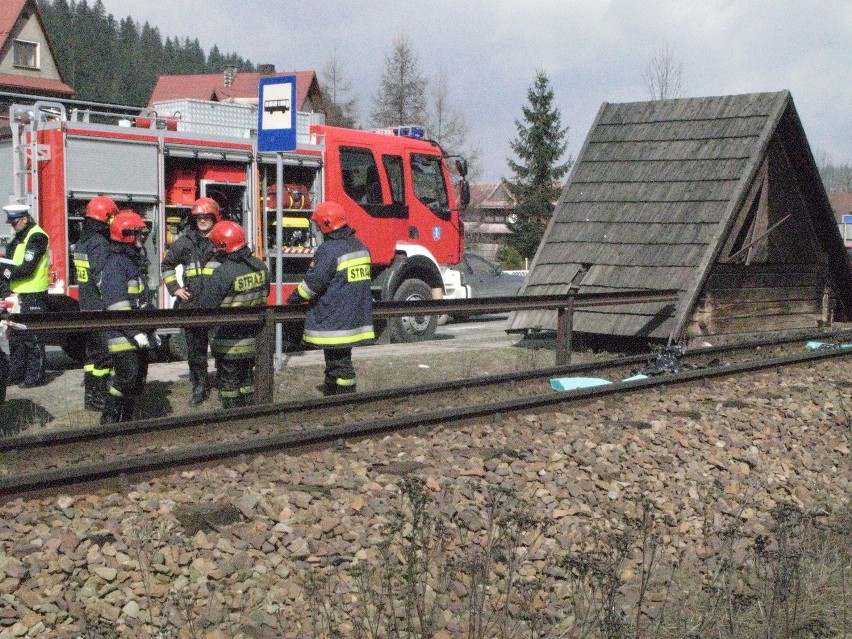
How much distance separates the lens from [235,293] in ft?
31.7

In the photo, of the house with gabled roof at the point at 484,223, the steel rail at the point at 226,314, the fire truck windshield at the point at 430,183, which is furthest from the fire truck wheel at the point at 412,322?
the house with gabled roof at the point at 484,223

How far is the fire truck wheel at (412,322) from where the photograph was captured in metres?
16.1

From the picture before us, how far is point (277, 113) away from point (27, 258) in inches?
117

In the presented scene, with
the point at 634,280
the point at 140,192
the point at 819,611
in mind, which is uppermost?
the point at 140,192

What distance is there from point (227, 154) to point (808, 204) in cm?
933

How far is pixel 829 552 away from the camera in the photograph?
606cm

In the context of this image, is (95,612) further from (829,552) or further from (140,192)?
(140,192)

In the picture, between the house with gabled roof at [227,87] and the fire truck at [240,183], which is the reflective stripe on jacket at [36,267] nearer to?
the fire truck at [240,183]

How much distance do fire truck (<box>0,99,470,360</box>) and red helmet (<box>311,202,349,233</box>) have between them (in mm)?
2328

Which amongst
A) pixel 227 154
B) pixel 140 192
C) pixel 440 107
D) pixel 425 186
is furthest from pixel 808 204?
pixel 440 107

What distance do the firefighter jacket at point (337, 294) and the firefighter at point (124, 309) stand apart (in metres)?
1.39

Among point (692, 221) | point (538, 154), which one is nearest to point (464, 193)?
point (692, 221)

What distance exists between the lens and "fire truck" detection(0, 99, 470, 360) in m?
12.6

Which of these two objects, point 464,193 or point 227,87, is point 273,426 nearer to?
point 464,193
